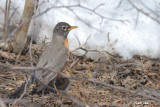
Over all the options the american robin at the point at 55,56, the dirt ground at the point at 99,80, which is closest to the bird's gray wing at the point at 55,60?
the american robin at the point at 55,56

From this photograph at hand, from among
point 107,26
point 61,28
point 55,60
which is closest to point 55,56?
point 55,60

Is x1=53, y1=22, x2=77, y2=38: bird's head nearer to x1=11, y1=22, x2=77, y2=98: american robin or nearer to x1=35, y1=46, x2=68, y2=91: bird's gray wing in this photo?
x1=11, y1=22, x2=77, y2=98: american robin

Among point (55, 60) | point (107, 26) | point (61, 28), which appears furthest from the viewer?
point (107, 26)

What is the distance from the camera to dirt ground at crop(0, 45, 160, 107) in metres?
3.38

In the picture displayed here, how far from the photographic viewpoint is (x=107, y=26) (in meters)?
4.84

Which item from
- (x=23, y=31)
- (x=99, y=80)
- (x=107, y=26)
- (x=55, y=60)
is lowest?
(x=99, y=80)

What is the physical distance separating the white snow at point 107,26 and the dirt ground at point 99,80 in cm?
24

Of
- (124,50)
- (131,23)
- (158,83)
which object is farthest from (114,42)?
(158,83)

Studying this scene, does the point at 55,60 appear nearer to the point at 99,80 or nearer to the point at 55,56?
the point at 55,56

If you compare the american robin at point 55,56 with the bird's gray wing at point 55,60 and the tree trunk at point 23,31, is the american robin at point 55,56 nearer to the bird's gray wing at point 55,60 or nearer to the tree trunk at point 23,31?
the bird's gray wing at point 55,60

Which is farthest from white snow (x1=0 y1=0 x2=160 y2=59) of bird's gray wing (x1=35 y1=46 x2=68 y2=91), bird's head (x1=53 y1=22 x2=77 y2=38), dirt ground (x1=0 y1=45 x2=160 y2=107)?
bird's gray wing (x1=35 y1=46 x2=68 y2=91)

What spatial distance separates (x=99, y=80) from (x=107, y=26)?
53.8 inches

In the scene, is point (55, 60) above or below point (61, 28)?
below

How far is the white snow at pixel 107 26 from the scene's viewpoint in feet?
15.3
